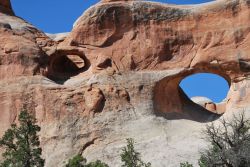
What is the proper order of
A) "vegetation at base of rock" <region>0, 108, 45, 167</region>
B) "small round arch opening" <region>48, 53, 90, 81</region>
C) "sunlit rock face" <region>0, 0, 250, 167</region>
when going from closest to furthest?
1. "vegetation at base of rock" <region>0, 108, 45, 167</region>
2. "sunlit rock face" <region>0, 0, 250, 167</region>
3. "small round arch opening" <region>48, 53, 90, 81</region>

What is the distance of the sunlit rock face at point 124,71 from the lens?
2659 cm

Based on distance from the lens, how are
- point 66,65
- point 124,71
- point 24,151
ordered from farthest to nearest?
point 66,65, point 124,71, point 24,151

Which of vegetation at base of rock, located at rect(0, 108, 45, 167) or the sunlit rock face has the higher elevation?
the sunlit rock face

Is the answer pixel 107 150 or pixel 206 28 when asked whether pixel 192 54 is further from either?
pixel 107 150

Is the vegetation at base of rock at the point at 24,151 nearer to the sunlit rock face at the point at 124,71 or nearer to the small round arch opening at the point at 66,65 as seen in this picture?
the sunlit rock face at the point at 124,71

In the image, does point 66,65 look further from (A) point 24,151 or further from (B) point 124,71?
(A) point 24,151

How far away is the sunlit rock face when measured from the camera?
26.6m

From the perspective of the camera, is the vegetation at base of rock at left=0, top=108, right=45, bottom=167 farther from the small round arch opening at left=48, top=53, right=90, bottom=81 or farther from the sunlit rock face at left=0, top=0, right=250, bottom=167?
the small round arch opening at left=48, top=53, right=90, bottom=81

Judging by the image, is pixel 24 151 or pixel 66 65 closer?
pixel 24 151

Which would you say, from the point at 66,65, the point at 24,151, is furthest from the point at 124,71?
the point at 24,151

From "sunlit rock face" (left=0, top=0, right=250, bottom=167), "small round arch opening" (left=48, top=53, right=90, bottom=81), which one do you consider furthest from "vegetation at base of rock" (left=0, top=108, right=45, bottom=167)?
"small round arch opening" (left=48, top=53, right=90, bottom=81)

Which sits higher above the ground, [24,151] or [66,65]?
[66,65]

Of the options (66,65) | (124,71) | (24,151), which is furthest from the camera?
(66,65)

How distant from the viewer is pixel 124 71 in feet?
92.3
